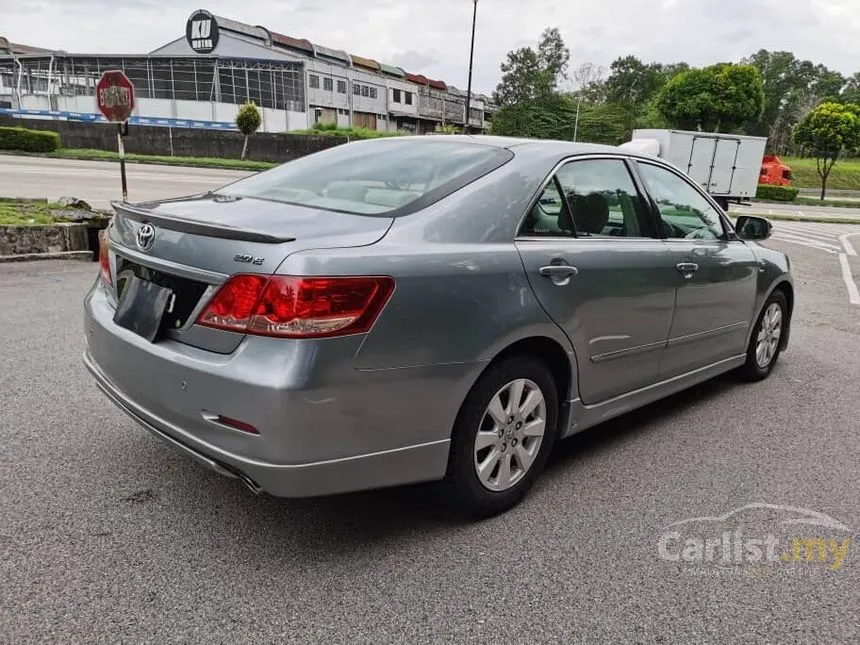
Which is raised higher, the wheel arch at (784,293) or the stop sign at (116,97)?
the stop sign at (116,97)

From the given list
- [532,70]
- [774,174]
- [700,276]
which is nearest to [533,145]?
[700,276]

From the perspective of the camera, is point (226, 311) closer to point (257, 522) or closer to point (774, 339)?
point (257, 522)

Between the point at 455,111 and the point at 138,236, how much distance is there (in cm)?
9328

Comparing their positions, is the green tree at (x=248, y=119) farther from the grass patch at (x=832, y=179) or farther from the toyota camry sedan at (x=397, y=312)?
the grass patch at (x=832, y=179)

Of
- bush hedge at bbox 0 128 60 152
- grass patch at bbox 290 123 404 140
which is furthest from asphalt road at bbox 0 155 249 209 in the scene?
grass patch at bbox 290 123 404 140

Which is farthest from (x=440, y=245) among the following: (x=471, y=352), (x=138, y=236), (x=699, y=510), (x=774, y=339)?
(x=774, y=339)

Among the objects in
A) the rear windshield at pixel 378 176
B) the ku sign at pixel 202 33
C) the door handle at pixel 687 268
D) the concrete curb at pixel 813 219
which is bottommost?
the concrete curb at pixel 813 219

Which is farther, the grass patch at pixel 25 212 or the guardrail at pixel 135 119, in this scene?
the guardrail at pixel 135 119

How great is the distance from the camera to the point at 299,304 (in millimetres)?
2268

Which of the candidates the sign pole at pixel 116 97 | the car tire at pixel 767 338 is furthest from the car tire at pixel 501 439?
the sign pole at pixel 116 97

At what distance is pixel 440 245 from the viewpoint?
2621 millimetres

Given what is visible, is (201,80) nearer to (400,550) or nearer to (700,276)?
(700,276)

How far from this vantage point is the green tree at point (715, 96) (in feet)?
185

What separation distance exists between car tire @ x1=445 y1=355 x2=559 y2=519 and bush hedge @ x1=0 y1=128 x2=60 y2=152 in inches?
1351
